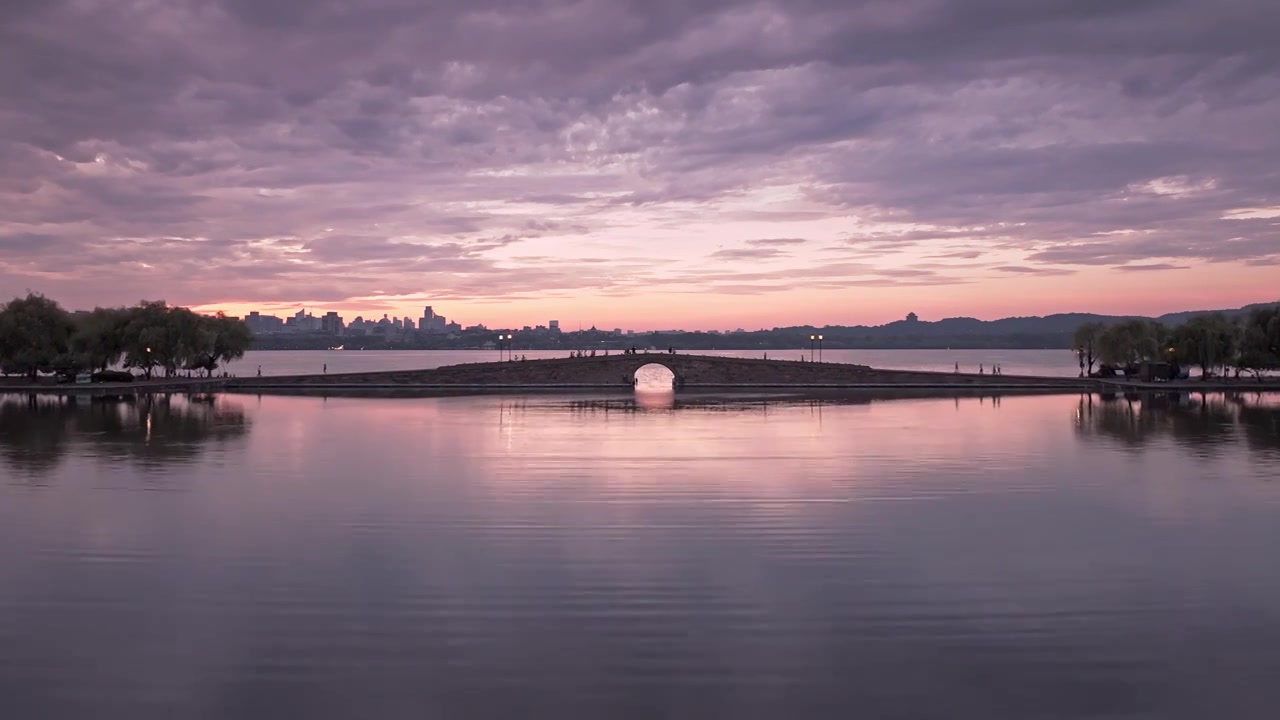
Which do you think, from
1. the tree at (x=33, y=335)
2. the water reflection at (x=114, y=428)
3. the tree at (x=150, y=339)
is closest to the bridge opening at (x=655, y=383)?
the water reflection at (x=114, y=428)

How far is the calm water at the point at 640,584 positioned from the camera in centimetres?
946

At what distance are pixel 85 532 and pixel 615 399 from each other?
43.9 m

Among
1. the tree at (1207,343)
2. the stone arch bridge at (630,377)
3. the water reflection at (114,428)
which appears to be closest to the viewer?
the water reflection at (114,428)

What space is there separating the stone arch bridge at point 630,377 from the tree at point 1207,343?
9806mm

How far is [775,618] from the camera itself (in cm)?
1181

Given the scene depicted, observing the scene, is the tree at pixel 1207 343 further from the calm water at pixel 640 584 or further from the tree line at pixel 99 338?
the tree line at pixel 99 338

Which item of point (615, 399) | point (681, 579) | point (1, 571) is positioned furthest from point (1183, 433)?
point (1, 571)

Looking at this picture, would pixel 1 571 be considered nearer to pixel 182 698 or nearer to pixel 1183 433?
pixel 182 698

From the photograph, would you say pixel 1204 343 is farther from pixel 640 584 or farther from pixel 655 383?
pixel 640 584

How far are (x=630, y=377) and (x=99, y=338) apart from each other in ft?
145

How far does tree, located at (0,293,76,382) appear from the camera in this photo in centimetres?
7012

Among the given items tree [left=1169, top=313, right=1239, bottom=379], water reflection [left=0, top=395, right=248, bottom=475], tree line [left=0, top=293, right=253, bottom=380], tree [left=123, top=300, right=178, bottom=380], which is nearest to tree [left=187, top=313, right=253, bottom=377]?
tree line [left=0, top=293, right=253, bottom=380]

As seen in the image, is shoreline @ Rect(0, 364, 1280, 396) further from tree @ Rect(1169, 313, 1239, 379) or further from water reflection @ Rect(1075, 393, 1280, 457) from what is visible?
water reflection @ Rect(1075, 393, 1280, 457)

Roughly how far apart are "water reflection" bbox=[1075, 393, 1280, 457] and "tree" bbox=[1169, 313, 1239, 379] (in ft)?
39.2
